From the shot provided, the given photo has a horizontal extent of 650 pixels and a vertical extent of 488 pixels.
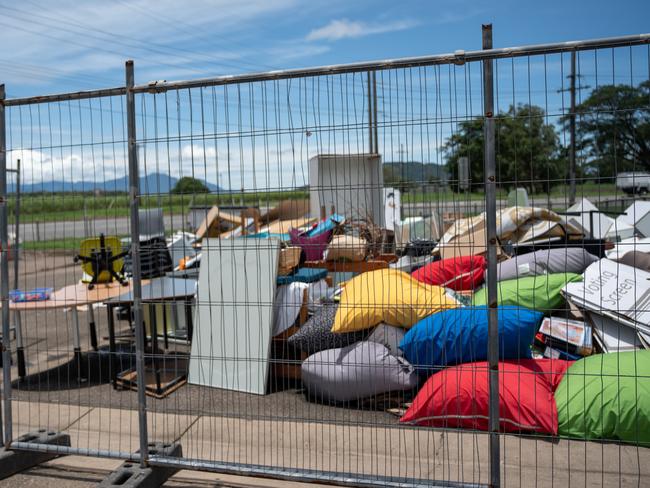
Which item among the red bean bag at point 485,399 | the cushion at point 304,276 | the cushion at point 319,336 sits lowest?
the red bean bag at point 485,399

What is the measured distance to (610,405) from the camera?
161 inches

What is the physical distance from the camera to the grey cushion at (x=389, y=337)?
205 inches

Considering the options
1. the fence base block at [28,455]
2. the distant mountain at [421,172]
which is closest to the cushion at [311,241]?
the distant mountain at [421,172]

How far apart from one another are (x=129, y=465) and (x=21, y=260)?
58.9 feet

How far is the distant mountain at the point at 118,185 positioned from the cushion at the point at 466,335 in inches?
82.1

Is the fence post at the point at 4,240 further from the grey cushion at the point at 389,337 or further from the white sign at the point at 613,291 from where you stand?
the white sign at the point at 613,291

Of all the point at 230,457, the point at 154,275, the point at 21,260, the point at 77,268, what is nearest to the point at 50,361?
the point at 154,275

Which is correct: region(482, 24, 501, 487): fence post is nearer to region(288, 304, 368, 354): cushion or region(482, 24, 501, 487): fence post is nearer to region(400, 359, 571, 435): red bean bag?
region(400, 359, 571, 435): red bean bag

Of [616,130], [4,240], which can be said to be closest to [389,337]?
[616,130]

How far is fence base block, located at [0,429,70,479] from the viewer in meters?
4.07

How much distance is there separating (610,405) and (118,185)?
11.9ft

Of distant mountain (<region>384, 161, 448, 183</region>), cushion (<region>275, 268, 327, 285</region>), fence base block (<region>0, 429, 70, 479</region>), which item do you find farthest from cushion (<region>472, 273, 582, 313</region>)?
fence base block (<region>0, 429, 70, 479</region>)

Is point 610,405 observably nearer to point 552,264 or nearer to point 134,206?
point 552,264

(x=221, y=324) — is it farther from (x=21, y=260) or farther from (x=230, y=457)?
(x=21, y=260)
